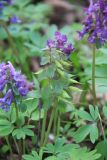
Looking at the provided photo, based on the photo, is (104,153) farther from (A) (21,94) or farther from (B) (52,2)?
(B) (52,2)

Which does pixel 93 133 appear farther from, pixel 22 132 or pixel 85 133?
pixel 22 132

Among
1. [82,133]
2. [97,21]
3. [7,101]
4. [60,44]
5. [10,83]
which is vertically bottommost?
[82,133]

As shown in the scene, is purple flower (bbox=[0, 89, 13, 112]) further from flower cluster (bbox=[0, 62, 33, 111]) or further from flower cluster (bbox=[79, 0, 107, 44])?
flower cluster (bbox=[79, 0, 107, 44])

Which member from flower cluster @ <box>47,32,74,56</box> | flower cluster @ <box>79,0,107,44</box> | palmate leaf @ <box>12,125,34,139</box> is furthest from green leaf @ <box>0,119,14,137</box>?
flower cluster @ <box>79,0,107,44</box>

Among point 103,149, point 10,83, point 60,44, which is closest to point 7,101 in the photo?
point 10,83

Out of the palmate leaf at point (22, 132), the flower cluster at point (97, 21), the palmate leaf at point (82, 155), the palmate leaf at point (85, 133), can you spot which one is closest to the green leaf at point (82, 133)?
the palmate leaf at point (85, 133)

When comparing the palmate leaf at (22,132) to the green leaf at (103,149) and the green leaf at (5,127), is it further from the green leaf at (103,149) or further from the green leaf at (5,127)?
the green leaf at (103,149)

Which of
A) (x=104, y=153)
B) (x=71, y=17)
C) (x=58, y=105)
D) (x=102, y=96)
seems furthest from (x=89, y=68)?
(x=71, y=17)

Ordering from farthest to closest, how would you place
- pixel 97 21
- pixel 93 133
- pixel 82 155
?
pixel 97 21 < pixel 93 133 < pixel 82 155
